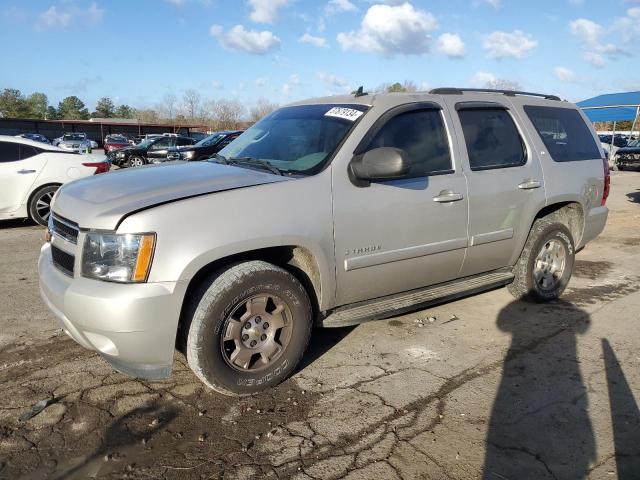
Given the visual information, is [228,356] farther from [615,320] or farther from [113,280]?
[615,320]

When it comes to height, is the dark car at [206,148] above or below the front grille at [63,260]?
above

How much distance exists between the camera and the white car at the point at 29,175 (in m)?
8.49

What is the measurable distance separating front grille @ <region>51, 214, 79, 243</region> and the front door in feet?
5.17

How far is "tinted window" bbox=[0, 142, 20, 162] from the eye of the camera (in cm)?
855

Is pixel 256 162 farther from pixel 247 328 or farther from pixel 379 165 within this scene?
pixel 247 328

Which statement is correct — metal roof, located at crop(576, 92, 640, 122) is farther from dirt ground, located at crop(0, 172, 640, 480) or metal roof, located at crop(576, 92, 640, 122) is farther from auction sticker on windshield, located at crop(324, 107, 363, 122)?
auction sticker on windshield, located at crop(324, 107, 363, 122)

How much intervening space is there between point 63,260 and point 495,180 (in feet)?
10.6

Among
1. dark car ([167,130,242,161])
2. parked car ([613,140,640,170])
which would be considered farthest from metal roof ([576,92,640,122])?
dark car ([167,130,242,161])

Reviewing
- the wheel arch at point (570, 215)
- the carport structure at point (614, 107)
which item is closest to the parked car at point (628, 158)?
the carport structure at point (614, 107)

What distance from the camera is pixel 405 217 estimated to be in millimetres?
3768

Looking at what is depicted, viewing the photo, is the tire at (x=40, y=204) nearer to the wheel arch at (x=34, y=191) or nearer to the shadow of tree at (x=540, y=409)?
the wheel arch at (x=34, y=191)

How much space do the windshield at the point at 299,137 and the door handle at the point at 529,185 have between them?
1607mm

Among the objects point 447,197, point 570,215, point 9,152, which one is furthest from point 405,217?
point 9,152

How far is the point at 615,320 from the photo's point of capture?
4738 millimetres
